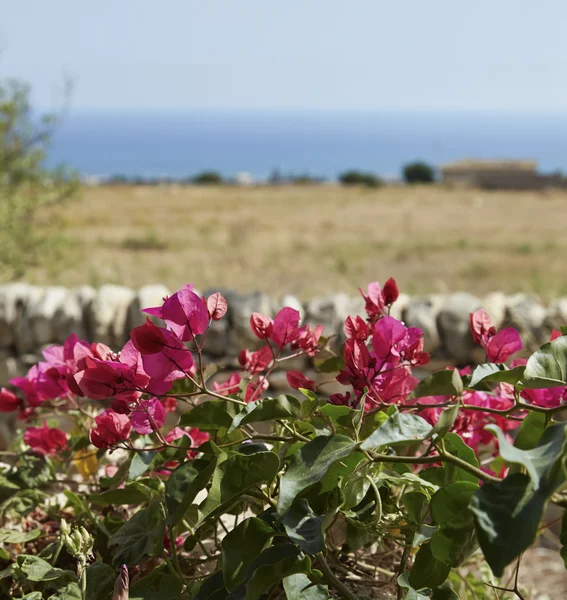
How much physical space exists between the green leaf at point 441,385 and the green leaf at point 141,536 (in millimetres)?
270

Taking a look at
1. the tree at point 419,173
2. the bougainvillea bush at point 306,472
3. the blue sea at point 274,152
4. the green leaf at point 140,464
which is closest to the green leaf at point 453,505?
the bougainvillea bush at point 306,472

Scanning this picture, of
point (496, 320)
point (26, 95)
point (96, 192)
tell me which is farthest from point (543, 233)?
point (96, 192)

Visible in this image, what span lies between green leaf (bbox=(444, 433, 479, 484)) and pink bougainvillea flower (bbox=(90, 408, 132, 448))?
12.7 inches

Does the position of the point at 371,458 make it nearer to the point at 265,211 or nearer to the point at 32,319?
the point at 32,319

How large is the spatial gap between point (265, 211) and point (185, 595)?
55.2 ft

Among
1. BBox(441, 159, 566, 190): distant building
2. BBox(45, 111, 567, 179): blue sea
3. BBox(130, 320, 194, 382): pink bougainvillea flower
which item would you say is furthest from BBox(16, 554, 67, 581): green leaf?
BBox(45, 111, 567, 179): blue sea

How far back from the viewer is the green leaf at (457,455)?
0.76 m

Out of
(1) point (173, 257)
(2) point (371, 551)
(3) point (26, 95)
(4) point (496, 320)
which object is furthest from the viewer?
(1) point (173, 257)

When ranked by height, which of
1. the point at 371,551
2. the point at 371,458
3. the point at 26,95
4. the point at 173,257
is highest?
the point at 26,95

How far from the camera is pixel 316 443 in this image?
2.13 ft

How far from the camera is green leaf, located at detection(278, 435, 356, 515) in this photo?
625 millimetres

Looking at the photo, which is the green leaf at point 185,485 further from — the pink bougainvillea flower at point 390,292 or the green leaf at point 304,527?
the pink bougainvillea flower at point 390,292

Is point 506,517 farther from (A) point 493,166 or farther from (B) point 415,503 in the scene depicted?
(A) point 493,166

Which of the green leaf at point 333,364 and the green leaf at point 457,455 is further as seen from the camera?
the green leaf at point 333,364
